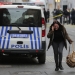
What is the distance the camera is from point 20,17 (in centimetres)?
1164

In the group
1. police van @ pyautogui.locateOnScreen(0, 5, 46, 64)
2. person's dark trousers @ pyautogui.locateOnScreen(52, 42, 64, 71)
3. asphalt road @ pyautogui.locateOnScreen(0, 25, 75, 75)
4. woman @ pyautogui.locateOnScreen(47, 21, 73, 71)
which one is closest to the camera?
asphalt road @ pyautogui.locateOnScreen(0, 25, 75, 75)

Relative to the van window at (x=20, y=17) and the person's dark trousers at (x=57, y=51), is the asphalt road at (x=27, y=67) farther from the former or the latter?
the van window at (x=20, y=17)

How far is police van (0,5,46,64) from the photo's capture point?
37.7 feet

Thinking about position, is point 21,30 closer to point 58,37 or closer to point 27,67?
point 27,67

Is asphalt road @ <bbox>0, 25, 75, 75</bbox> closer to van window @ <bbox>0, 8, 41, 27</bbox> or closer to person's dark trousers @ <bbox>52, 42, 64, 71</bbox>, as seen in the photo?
person's dark trousers @ <bbox>52, 42, 64, 71</bbox>

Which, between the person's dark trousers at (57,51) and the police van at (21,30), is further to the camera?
the police van at (21,30)

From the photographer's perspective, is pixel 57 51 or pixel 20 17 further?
pixel 20 17

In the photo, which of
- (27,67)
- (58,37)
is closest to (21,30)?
(27,67)

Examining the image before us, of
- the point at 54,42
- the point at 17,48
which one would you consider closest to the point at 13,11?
the point at 17,48

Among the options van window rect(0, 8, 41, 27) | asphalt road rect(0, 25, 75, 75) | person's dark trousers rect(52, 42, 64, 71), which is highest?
van window rect(0, 8, 41, 27)

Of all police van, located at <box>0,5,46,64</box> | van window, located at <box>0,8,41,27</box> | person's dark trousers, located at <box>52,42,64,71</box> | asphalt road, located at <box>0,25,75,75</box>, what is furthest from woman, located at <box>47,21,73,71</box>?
van window, located at <box>0,8,41,27</box>

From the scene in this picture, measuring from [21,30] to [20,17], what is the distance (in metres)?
0.44

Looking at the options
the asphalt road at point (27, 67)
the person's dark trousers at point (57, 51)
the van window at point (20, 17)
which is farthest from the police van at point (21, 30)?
the person's dark trousers at point (57, 51)

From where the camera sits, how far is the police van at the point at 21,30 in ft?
37.7
